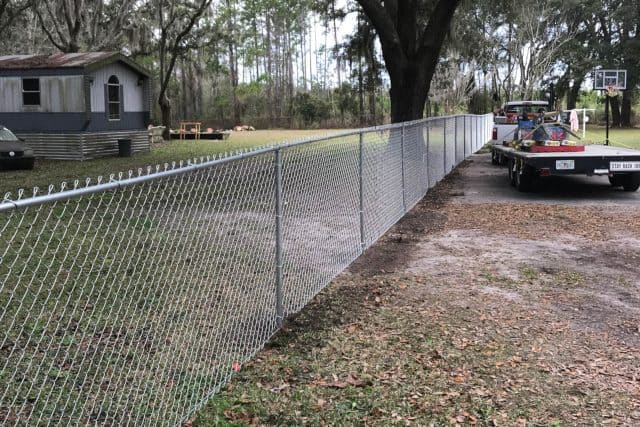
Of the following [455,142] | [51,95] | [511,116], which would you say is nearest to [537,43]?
[511,116]

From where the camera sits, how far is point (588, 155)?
11.7 metres

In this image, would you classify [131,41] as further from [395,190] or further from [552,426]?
[552,426]

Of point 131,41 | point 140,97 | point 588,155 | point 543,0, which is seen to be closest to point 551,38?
point 543,0

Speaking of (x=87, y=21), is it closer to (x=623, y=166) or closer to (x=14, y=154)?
(x=14, y=154)

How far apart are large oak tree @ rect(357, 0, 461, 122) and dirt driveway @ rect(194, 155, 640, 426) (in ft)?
31.2

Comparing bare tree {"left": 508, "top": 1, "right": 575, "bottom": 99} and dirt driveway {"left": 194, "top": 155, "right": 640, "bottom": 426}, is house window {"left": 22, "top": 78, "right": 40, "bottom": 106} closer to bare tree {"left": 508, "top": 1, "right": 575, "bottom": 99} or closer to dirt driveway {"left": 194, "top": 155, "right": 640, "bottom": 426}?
dirt driveway {"left": 194, "top": 155, "right": 640, "bottom": 426}

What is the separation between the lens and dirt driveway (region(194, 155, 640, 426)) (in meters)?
3.91

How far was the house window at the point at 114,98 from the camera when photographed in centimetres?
2388

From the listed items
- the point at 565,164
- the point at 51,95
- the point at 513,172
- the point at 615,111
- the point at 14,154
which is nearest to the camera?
the point at 565,164

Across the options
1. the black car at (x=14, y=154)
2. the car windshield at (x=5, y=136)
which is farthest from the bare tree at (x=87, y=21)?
the black car at (x=14, y=154)

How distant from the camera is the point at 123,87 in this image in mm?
24609

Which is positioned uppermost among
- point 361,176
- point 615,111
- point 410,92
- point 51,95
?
point 615,111

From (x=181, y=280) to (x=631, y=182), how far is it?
9.96 metres

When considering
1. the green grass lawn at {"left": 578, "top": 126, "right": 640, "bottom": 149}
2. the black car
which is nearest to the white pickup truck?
the green grass lawn at {"left": 578, "top": 126, "right": 640, "bottom": 149}
